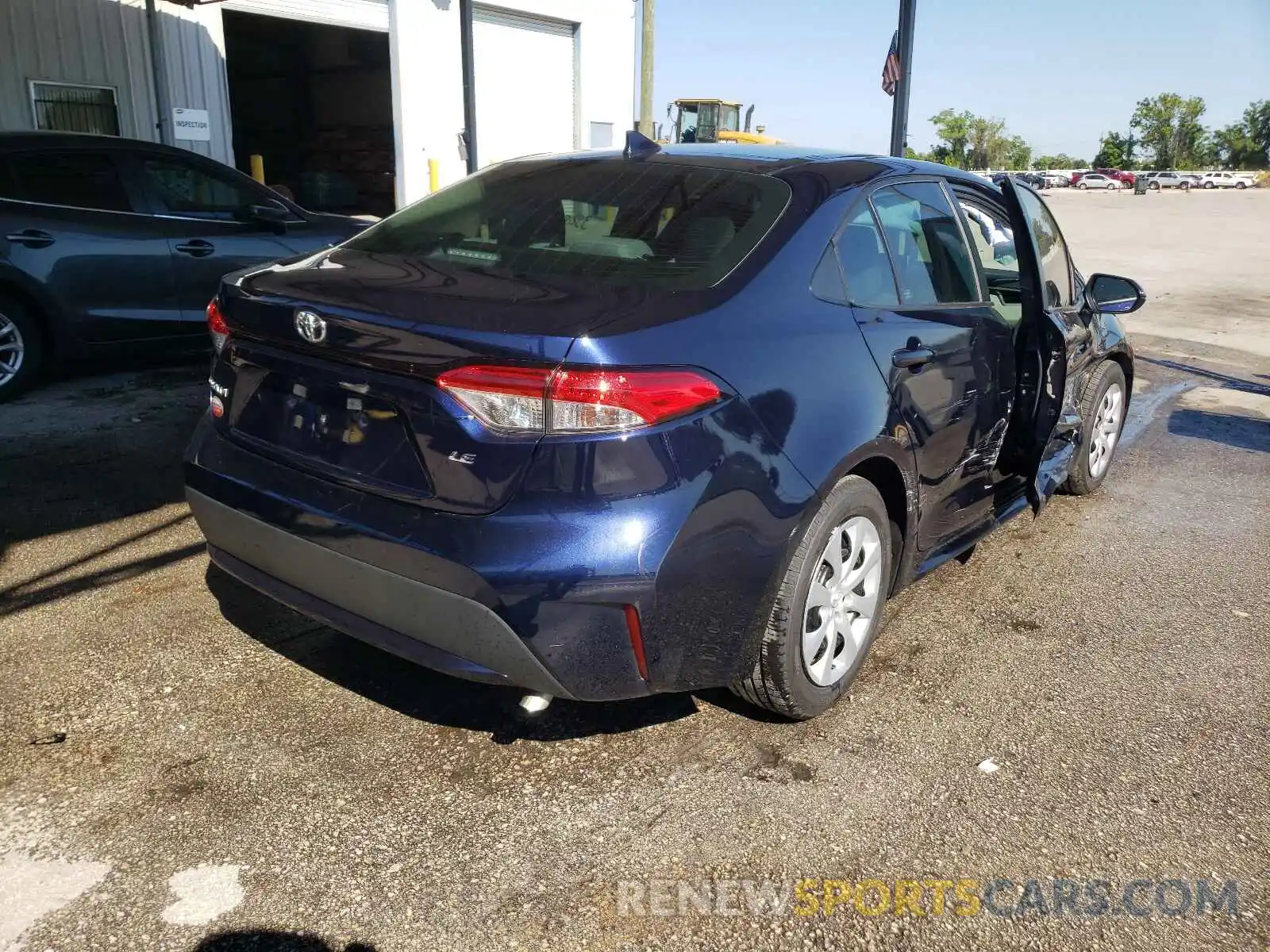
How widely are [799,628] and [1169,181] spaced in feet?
324

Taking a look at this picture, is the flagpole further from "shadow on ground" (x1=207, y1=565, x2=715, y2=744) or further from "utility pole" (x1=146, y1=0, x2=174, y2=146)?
"utility pole" (x1=146, y1=0, x2=174, y2=146)

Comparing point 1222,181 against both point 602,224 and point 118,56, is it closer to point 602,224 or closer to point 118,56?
point 118,56

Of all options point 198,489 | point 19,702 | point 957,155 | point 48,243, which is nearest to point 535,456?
point 198,489

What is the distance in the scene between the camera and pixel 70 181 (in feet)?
20.9

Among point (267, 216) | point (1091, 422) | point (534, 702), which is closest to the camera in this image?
point (534, 702)

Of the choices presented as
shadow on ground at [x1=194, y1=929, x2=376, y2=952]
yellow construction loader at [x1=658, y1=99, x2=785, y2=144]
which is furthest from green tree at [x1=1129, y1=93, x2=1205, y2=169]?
shadow on ground at [x1=194, y1=929, x2=376, y2=952]

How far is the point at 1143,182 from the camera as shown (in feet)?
217

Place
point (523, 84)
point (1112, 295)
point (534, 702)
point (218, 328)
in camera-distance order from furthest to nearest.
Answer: point (523, 84) → point (1112, 295) → point (218, 328) → point (534, 702)

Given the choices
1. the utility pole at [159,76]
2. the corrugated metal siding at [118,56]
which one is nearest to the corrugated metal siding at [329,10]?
the corrugated metal siding at [118,56]

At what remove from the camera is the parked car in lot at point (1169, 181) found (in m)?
82.4

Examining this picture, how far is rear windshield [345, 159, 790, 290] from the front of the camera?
2742 mm

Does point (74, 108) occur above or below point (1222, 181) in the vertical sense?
above

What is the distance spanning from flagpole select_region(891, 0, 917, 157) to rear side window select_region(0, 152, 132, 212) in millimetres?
5690

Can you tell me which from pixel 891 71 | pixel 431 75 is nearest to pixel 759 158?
pixel 891 71
